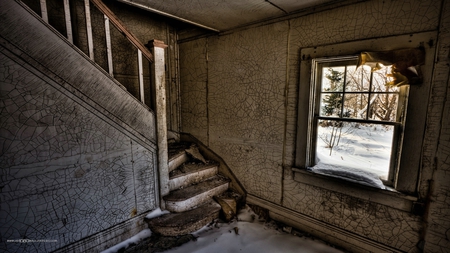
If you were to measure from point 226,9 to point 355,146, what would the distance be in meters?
2.17

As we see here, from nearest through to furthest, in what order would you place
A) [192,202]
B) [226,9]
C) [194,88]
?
Result: 1. [226,9]
2. [192,202]
3. [194,88]

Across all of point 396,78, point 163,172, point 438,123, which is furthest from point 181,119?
point 438,123

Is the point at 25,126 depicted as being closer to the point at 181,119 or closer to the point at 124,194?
the point at 124,194

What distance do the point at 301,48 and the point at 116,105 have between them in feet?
7.32

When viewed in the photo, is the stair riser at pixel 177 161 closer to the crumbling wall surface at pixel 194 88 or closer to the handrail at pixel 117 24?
the crumbling wall surface at pixel 194 88

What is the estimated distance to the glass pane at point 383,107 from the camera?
2041mm

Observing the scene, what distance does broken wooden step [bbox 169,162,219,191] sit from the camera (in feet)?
9.83

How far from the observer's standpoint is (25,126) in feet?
5.72

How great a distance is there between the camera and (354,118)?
7.34 feet

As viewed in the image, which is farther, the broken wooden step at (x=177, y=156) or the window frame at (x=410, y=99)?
the broken wooden step at (x=177, y=156)

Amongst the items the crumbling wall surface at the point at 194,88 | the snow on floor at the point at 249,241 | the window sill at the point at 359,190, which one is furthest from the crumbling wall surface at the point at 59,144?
the window sill at the point at 359,190

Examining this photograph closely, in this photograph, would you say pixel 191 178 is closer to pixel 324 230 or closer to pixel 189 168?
pixel 189 168

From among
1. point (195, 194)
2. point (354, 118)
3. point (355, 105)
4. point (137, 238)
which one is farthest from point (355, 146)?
point (137, 238)

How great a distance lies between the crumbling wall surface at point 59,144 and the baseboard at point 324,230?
6.17ft
